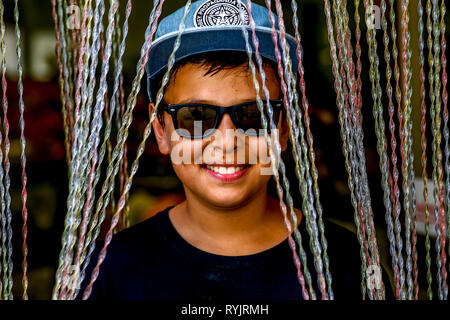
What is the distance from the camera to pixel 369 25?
942 millimetres

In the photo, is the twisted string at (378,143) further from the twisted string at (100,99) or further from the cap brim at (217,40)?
the twisted string at (100,99)

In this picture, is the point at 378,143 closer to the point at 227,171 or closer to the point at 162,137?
the point at 227,171

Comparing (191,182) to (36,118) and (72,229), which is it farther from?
(36,118)

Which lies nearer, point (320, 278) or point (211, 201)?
point (320, 278)

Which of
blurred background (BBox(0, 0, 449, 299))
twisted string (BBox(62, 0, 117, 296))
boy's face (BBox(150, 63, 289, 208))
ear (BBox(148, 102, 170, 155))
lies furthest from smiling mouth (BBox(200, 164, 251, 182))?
blurred background (BBox(0, 0, 449, 299))

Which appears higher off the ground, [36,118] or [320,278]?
[36,118]

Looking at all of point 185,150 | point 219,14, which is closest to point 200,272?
point 185,150

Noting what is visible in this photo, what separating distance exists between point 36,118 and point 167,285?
3.26 feet

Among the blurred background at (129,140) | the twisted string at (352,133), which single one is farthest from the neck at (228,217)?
the blurred background at (129,140)

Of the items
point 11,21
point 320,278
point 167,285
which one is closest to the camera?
point 320,278

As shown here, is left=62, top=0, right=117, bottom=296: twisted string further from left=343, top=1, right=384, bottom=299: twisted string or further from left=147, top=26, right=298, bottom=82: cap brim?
left=343, top=1, right=384, bottom=299: twisted string

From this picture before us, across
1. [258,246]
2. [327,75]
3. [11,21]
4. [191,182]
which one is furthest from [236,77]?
[11,21]

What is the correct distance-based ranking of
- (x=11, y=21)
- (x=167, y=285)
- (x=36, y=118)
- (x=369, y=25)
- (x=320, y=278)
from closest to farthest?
(x=320, y=278) → (x=369, y=25) → (x=167, y=285) → (x=11, y=21) → (x=36, y=118)

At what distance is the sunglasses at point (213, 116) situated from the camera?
939 millimetres
